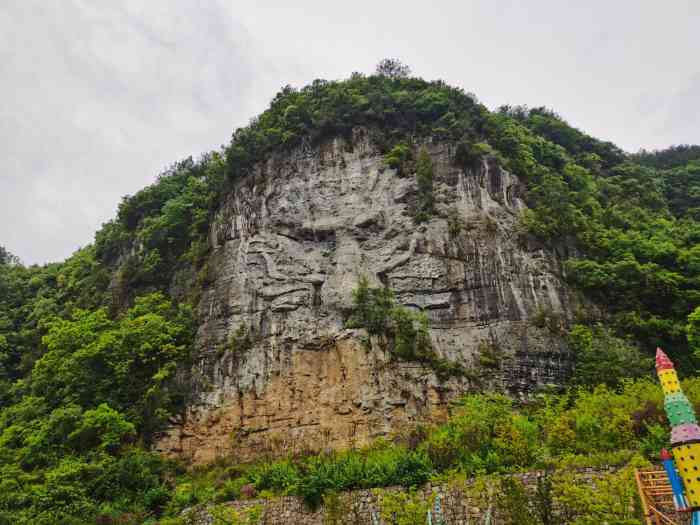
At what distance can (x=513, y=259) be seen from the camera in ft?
73.3

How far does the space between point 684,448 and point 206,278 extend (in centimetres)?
2039

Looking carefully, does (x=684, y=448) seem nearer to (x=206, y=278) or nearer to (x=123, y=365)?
(x=123, y=365)

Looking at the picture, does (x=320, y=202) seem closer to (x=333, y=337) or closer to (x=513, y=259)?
(x=333, y=337)

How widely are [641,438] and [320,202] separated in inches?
598

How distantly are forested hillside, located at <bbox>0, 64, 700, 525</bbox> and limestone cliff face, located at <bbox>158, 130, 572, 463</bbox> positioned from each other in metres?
0.86

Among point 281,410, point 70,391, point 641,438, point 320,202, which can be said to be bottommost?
point 641,438

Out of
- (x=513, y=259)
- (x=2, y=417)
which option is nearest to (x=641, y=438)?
(x=513, y=259)

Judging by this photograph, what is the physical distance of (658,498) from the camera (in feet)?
33.8

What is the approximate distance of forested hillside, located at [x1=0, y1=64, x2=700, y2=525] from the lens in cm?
1592

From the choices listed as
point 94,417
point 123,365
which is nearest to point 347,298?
point 123,365

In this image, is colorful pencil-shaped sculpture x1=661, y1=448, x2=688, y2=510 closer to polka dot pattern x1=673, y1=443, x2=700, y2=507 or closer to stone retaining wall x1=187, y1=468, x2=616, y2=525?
polka dot pattern x1=673, y1=443, x2=700, y2=507

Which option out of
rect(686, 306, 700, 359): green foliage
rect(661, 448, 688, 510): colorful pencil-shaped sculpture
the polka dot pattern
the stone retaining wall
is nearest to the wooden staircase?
rect(661, 448, 688, 510): colorful pencil-shaped sculpture

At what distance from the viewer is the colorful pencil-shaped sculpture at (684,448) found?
705 cm

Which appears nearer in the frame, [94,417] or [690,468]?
[690,468]
